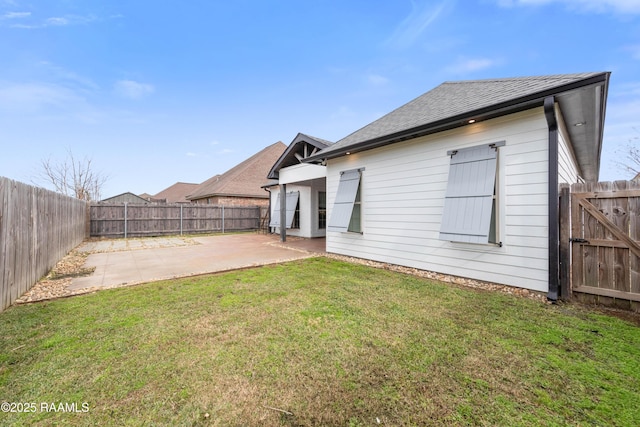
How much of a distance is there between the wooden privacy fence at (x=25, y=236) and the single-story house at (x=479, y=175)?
625 cm

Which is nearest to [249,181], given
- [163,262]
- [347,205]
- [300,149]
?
[300,149]

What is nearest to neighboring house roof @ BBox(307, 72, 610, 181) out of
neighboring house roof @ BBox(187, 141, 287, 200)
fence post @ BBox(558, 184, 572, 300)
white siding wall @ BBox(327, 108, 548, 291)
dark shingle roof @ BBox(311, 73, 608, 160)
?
dark shingle roof @ BBox(311, 73, 608, 160)

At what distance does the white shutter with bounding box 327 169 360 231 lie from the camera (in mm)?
7025

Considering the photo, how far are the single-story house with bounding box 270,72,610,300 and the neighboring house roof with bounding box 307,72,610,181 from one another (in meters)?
0.02

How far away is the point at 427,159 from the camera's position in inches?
218

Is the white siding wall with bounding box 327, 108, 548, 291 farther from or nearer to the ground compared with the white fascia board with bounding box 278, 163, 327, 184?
nearer to the ground

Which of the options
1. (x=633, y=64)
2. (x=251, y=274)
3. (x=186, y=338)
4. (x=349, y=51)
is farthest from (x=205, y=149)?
(x=633, y=64)

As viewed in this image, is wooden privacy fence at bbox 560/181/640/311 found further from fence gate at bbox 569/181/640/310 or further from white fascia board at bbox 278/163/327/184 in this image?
white fascia board at bbox 278/163/327/184

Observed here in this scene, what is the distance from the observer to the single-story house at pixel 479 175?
3.99 m

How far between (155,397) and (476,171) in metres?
5.56

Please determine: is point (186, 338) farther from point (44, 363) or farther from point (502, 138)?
point (502, 138)

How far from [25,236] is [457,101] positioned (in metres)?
8.78

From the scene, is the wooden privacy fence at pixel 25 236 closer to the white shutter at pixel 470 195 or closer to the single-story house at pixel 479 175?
the single-story house at pixel 479 175

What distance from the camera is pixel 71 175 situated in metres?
18.7
